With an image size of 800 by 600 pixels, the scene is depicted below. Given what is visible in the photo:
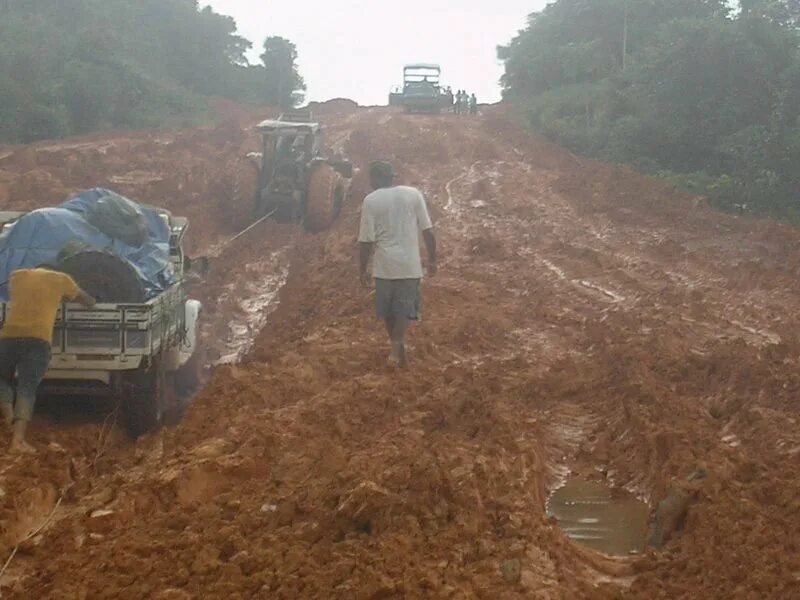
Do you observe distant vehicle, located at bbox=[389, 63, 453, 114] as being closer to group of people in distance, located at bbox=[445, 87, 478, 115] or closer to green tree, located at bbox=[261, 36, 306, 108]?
group of people in distance, located at bbox=[445, 87, 478, 115]

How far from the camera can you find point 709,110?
910 inches

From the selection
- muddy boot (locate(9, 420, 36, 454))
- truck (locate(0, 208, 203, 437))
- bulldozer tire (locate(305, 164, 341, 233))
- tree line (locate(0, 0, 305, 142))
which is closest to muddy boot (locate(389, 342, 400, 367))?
truck (locate(0, 208, 203, 437))

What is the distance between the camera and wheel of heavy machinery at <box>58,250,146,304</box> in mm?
7312

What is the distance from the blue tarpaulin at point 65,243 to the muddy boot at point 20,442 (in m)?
1.17

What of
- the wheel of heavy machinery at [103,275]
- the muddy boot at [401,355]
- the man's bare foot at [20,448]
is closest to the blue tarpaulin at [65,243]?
the wheel of heavy machinery at [103,275]

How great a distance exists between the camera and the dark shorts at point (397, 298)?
27.1 feet

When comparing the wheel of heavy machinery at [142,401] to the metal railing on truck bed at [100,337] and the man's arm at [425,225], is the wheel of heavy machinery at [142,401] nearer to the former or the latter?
the metal railing on truck bed at [100,337]

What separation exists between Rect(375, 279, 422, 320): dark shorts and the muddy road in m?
0.48

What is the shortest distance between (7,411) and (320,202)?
1117 centimetres

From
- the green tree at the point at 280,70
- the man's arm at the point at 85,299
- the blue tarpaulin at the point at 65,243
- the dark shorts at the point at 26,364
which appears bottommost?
the dark shorts at the point at 26,364

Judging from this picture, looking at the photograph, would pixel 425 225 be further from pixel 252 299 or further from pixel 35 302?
pixel 252 299

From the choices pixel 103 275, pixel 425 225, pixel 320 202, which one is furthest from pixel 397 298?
pixel 320 202

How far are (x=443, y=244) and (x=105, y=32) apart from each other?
88.8 ft

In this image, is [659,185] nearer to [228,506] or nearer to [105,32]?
[228,506]
